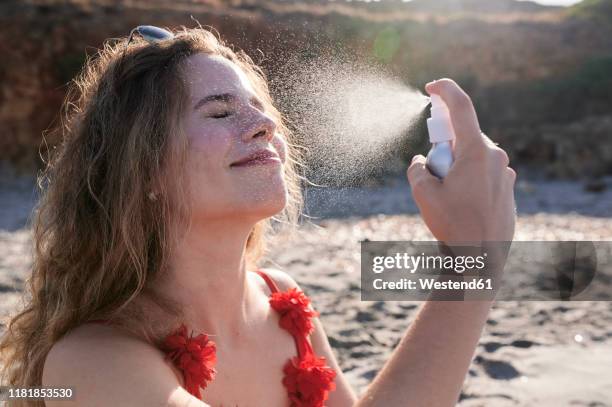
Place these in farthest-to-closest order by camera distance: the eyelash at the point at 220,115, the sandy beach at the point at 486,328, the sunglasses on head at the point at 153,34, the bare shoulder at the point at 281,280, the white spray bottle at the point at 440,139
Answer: the sandy beach at the point at 486,328
the bare shoulder at the point at 281,280
the sunglasses on head at the point at 153,34
the eyelash at the point at 220,115
the white spray bottle at the point at 440,139

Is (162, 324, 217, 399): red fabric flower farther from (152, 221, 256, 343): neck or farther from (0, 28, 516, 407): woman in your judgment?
(152, 221, 256, 343): neck

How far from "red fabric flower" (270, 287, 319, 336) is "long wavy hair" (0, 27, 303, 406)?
48cm

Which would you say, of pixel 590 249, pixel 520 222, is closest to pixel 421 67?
pixel 520 222

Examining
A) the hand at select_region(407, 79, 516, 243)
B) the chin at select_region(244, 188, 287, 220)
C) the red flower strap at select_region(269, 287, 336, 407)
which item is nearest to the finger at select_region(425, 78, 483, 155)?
the hand at select_region(407, 79, 516, 243)

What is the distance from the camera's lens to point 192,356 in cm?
185

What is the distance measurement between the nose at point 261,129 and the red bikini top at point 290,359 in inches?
22.3

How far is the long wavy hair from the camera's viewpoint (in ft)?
6.36

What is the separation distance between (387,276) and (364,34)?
1399 centimetres

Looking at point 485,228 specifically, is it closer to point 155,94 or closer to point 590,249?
point 155,94

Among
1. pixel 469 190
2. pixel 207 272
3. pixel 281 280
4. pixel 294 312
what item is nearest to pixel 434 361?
pixel 469 190

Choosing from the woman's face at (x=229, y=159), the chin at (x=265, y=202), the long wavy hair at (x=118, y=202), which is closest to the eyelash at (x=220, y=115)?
the woman's face at (x=229, y=159)

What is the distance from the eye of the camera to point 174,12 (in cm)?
1620

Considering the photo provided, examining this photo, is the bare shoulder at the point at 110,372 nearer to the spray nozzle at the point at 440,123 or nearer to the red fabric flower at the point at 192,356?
the red fabric flower at the point at 192,356

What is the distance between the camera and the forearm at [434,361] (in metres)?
1.53
